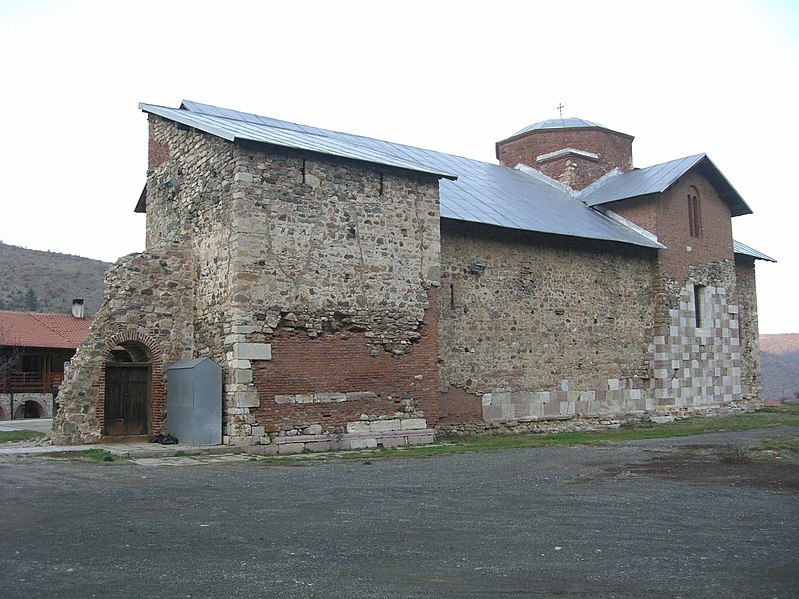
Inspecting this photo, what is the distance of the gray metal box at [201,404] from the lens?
13906 mm

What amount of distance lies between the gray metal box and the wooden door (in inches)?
52.5

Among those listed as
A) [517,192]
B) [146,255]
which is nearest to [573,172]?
[517,192]

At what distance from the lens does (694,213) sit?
78.3 ft

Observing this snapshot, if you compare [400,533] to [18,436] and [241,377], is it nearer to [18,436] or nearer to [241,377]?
[241,377]

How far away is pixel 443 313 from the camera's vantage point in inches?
697

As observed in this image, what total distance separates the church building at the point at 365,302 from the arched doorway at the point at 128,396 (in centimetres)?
3

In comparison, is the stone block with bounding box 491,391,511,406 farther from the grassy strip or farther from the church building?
the grassy strip

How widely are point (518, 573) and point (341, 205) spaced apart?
1064cm

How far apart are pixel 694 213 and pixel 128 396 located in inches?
658

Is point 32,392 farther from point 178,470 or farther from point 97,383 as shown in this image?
point 178,470

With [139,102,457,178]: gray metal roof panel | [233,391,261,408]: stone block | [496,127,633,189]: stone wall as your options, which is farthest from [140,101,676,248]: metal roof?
[233,391,261,408]: stone block

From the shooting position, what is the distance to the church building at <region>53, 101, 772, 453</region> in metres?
14.3

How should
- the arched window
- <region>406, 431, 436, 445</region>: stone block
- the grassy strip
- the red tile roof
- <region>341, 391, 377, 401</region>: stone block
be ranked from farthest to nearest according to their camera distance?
the red tile roof, the arched window, <region>406, 431, 436, 445</region>: stone block, <region>341, 391, 377, 401</region>: stone block, the grassy strip

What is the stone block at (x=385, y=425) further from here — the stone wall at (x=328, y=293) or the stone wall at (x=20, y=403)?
the stone wall at (x=20, y=403)
